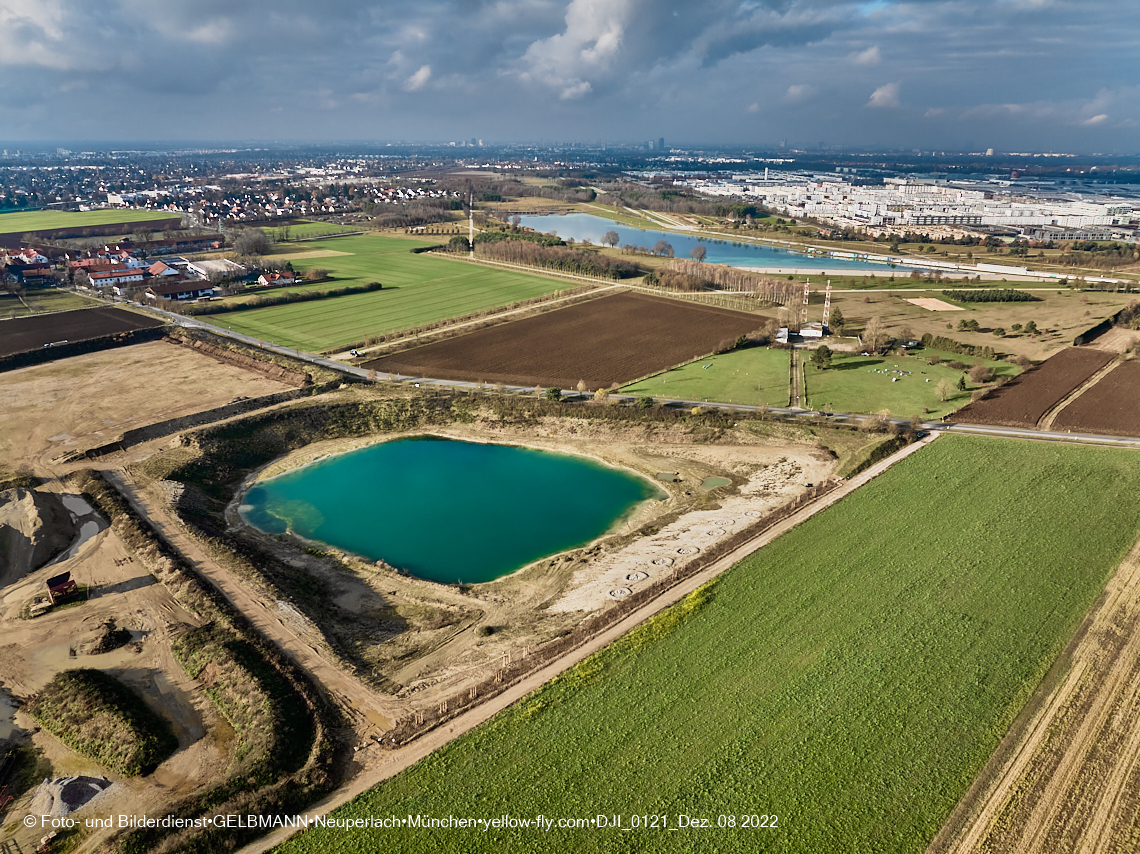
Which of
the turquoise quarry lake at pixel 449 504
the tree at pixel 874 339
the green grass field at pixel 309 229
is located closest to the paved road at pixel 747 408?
the turquoise quarry lake at pixel 449 504

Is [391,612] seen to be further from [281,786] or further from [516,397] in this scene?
[516,397]

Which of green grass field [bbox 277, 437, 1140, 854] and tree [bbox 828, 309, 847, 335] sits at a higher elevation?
tree [bbox 828, 309, 847, 335]

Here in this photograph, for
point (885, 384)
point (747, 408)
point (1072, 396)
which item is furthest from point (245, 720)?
point (1072, 396)

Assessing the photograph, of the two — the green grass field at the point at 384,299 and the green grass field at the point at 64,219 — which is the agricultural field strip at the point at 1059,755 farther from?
the green grass field at the point at 64,219

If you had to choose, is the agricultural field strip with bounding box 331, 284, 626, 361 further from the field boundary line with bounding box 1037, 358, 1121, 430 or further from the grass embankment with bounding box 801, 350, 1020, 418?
the field boundary line with bounding box 1037, 358, 1121, 430

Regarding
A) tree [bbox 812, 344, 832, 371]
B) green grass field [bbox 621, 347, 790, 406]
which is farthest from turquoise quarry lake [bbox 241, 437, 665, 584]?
tree [bbox 812, 344, 832, 371]
